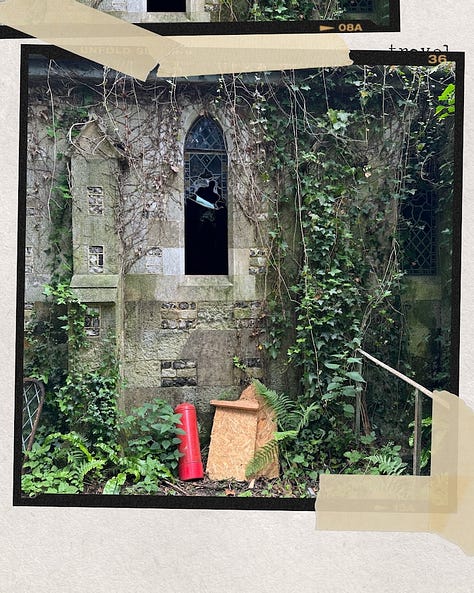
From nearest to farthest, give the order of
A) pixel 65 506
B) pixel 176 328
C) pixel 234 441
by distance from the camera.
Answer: pixel 65 506 → pixel 234 441 → pixel 176 328

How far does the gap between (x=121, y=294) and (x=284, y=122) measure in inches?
75.3

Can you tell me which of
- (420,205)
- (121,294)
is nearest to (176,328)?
(121,294)

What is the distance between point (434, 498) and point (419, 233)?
2.07 m

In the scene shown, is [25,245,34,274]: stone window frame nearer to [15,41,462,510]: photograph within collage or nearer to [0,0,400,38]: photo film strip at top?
[15,41,462,510]: photograph within collage

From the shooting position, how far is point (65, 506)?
10.4 ft

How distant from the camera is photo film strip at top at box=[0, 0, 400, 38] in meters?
2.91

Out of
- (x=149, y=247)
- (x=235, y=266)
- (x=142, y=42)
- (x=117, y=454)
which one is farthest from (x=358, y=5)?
(x=117, y=454)

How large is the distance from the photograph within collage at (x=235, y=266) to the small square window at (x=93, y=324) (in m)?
0.01

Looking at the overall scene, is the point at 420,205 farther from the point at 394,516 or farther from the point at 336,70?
the point at 394,516

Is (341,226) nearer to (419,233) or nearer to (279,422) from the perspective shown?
(419,233)

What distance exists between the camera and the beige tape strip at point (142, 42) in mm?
2928

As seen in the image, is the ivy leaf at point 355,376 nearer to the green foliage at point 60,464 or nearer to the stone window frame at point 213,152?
the stone window frame at point 213,152

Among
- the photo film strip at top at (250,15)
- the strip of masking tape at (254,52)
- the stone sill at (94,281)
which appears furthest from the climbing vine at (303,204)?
the strip of masking tape at (254,52)

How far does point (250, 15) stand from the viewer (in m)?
3.40
